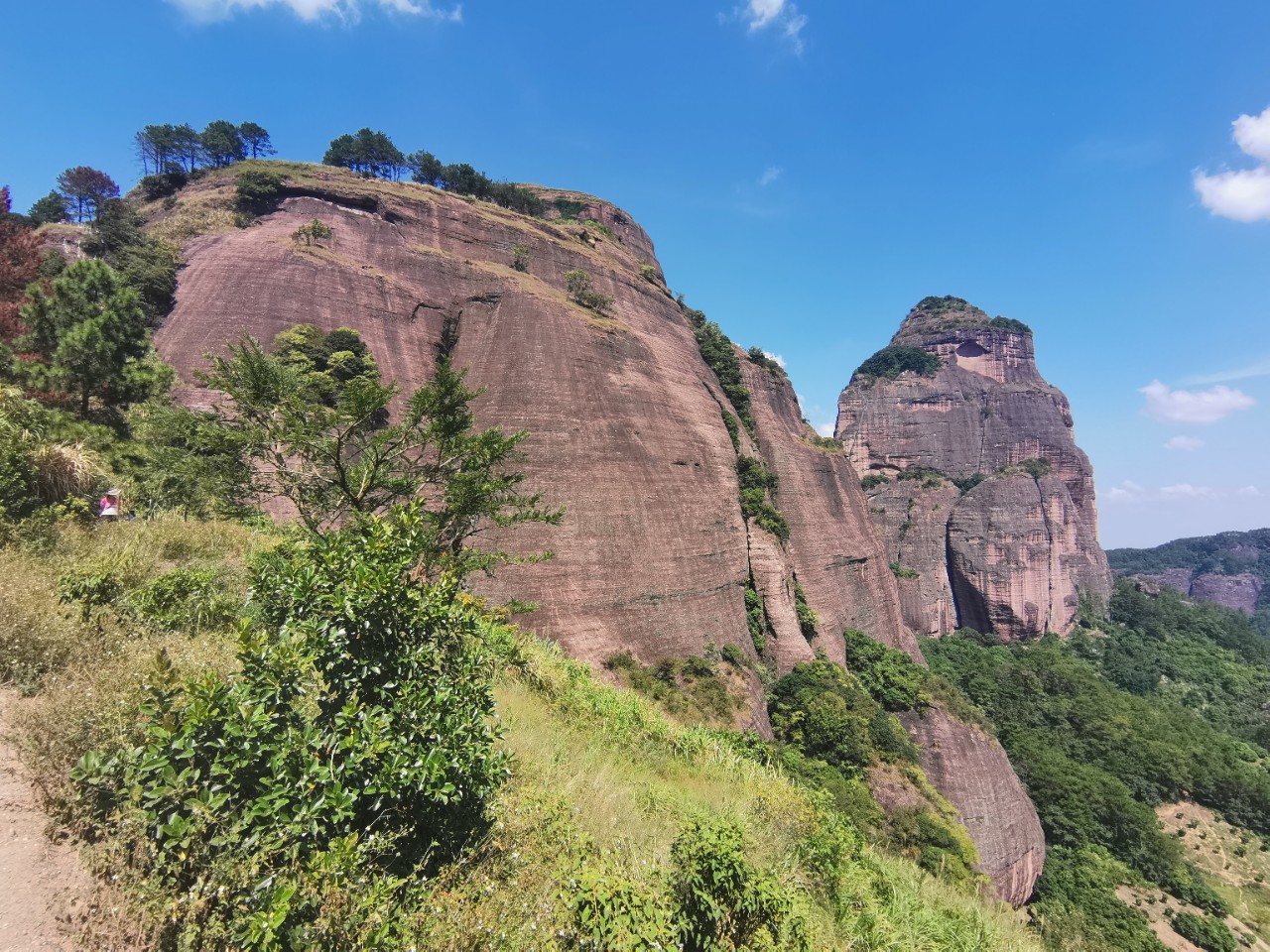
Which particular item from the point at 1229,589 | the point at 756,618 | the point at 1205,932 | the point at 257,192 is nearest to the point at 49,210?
the point at 257,192

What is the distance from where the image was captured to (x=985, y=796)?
64.2ft

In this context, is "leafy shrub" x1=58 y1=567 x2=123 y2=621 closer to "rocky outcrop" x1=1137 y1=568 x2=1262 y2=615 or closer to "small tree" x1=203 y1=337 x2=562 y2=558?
"small tree" x1=203 y1=337 x2=562 y2=558

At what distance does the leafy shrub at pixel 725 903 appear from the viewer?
12.4ft

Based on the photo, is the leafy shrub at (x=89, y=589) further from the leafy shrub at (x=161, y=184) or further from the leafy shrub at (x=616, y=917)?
the leafy shrub at (x=161, y=184)

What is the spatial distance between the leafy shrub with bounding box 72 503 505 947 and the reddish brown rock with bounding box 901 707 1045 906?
22180 mm

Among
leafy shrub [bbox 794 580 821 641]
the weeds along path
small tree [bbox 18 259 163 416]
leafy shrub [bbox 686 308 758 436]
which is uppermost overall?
leafy shrub [bbox 686 308 758 436]

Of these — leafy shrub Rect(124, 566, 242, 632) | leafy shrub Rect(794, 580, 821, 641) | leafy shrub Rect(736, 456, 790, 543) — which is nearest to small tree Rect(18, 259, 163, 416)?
leafy shrub Rect(124, 566, 242, 632)

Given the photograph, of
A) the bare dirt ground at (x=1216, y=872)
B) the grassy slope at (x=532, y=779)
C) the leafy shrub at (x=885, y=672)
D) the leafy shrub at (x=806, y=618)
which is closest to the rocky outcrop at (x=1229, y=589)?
the bare dirt ground at (x=1216, y=872)

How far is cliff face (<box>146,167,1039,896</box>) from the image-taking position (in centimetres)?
1731

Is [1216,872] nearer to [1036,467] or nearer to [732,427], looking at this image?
[732,427]

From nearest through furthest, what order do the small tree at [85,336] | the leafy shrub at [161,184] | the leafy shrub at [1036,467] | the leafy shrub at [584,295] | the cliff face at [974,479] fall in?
the small tree at [85,336], the leafy shrub at [584,295], the leafy shrub at [161,184], the cliff face at [974,479], the leafy shrub at [1036,467]

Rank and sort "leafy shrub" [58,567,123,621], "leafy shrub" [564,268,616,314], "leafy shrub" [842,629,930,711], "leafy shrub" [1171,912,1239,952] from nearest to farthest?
"leafy shrub" [58,567,123,621], "leafy shrub" [1171,912,1239,952], "leafy shrub" [842,629,930,711], "leafy shrub" [564,268,616,314]

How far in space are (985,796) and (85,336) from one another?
1179 inches

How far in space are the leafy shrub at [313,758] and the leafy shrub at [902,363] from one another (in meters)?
68.5
